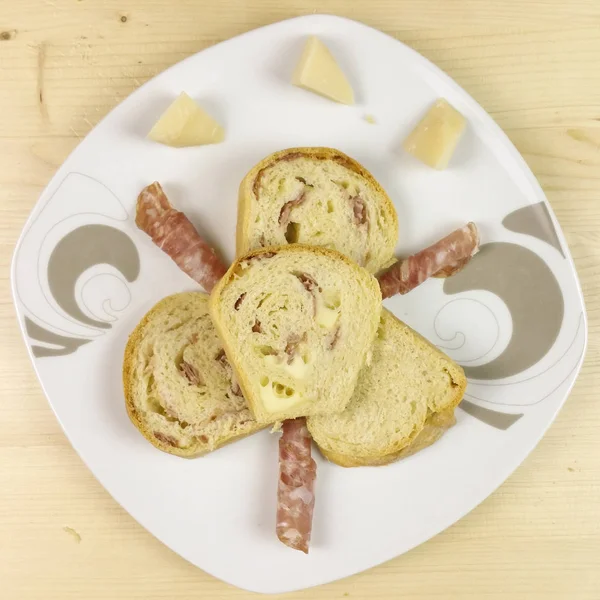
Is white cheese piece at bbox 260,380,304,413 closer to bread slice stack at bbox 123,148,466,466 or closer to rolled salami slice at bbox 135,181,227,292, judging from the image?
bread slice stack at bbox 123,148,466,466

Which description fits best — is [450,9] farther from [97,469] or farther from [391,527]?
[97,469]

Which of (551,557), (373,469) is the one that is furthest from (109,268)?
(551,557)

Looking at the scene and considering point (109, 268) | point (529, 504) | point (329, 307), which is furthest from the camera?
point (529, 504)

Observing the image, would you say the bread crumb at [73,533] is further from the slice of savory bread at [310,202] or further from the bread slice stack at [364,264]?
the slice of savory bread at [310,202]

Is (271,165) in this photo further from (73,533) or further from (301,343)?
(73,533)

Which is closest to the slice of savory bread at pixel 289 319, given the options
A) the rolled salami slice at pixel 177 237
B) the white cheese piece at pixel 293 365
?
the white cheese piece at pixel 293 365

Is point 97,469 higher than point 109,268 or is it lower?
lower

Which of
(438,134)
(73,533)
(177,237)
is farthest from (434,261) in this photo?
(73,533)
